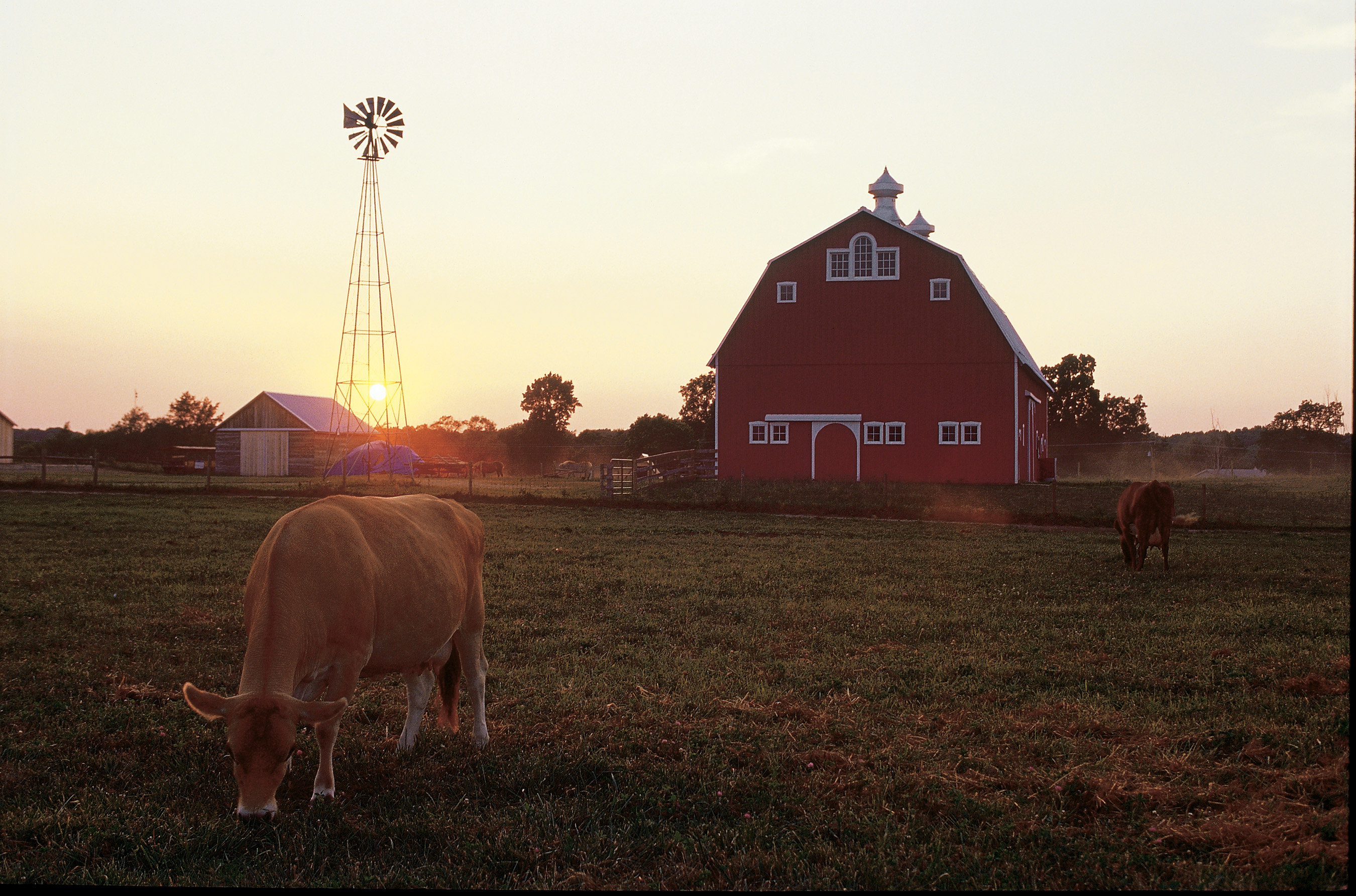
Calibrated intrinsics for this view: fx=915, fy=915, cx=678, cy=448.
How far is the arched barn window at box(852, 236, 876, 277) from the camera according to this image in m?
34.5

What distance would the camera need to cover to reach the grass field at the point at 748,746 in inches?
159

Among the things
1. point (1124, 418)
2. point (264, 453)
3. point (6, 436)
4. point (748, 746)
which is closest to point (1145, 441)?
point (1124, 418)

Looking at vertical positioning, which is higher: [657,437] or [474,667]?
[657,437]

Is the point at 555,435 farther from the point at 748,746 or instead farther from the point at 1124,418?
the point at 748,746

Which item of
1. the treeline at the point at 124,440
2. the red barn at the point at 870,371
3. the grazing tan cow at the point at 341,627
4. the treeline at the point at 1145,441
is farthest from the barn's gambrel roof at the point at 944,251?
the treeline at the point at 124,440

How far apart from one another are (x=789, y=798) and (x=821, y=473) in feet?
99.3

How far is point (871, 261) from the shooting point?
34.4m

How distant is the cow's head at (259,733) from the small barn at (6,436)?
7397 centimetres

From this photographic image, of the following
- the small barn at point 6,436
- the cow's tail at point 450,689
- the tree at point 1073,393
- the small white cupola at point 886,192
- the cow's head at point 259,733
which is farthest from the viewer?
the tree at point 1073,393

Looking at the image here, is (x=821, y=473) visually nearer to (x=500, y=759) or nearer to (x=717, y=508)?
(x=717, y=508)

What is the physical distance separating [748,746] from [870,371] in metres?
30.1

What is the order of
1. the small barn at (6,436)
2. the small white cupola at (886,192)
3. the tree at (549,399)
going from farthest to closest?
the tree at (549,399) < the small barn at (6,436) < the small white cupola at (886,192)

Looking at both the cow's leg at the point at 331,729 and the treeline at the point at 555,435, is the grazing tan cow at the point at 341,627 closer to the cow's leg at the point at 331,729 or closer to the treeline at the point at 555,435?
the cow's leg at the point at 331,729

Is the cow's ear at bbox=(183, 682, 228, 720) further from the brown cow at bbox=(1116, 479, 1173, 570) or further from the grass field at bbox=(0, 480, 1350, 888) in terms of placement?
the brown cow at bbox=(1116, 479, 1173, 570)
